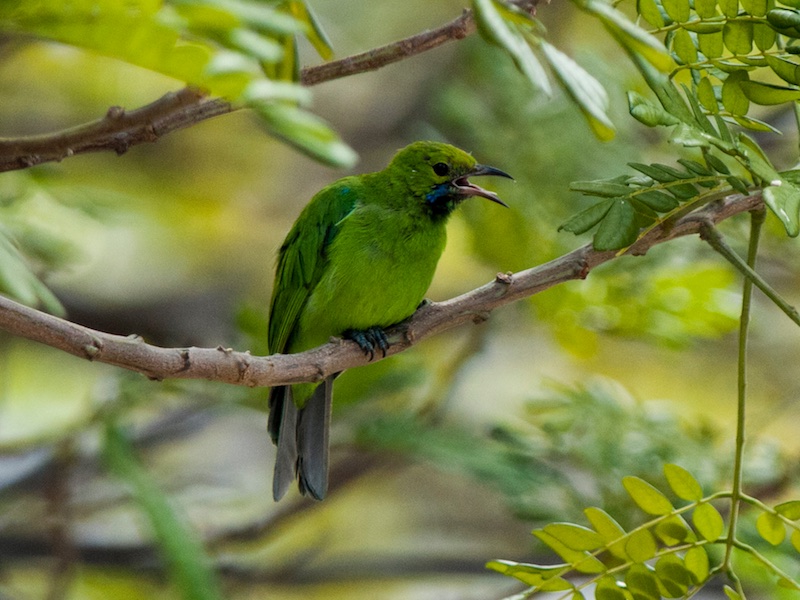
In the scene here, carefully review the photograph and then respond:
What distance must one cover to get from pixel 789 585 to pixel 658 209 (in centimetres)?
73

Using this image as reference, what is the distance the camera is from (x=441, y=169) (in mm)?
3514

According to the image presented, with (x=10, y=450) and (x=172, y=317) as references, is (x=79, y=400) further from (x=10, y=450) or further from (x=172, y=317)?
(x=10, y=450)

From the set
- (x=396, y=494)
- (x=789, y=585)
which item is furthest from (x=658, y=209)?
(x=396, y=494)

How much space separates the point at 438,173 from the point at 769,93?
1.98 meters

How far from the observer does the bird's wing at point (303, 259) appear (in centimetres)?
335

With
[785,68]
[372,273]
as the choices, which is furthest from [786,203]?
[372,273]

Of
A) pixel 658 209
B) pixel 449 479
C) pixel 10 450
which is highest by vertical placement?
pixel 658 209

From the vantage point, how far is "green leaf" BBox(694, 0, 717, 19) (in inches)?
62.9

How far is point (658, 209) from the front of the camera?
1.73 metres

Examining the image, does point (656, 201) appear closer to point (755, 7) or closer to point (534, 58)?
point (755, 7)

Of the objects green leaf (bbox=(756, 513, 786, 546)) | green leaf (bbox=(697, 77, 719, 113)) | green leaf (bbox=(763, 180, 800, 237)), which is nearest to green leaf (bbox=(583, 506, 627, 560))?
green leaf (bbox=(756, 513, 786, 546))

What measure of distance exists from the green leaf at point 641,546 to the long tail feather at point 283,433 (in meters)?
1.62

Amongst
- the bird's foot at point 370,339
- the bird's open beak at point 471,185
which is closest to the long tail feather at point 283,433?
the bird's foot at point 370,339

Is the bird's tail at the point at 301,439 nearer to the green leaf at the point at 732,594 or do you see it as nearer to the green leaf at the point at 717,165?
the green leaf at the point at 732,594
